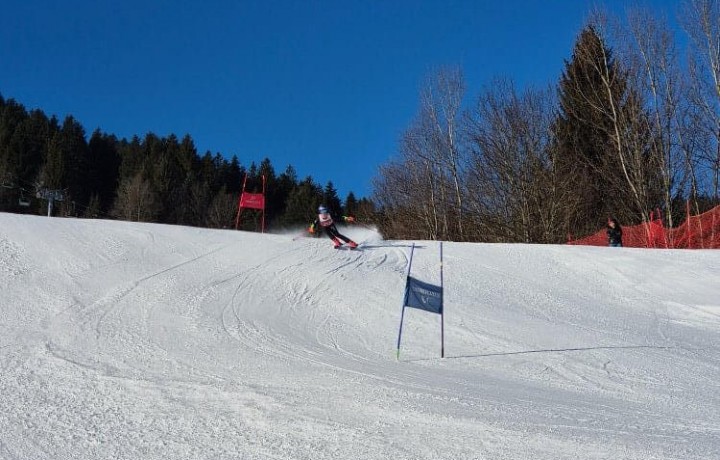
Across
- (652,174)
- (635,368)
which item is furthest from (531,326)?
(652,174)

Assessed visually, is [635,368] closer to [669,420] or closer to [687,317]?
[669,420]

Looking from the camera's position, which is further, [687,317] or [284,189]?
[284,189]

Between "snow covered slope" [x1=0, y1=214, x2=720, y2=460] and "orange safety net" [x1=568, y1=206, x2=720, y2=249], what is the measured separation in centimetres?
454

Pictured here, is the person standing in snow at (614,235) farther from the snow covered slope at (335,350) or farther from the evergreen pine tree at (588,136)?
the evergreen pine tree at (588,136)

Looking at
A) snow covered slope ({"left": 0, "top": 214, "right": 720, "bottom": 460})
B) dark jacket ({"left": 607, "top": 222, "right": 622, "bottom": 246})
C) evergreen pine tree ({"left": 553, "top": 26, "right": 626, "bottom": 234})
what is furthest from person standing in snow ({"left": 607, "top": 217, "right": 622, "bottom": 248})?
evergreen pine tree ({"left": 553, "top": 26, "right": 626, "bottom": 234})

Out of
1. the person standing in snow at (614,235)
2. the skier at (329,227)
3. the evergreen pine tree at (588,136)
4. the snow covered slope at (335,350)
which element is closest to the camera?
the snow covered slope at (335,350)

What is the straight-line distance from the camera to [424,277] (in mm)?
15461

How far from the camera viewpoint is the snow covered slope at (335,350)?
499 cm

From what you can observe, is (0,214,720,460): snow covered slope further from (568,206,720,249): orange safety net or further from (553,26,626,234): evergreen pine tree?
(553,26,626,234): evergreen pine tree

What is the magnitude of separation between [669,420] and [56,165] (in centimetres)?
6237

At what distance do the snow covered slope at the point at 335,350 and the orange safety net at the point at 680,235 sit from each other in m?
4.54

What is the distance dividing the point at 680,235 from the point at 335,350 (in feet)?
61.2

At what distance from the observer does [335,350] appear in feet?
29.5

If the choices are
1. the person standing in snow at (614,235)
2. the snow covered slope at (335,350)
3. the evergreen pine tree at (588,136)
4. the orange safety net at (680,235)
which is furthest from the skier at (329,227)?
the evergreen pine tree at (588,136)
